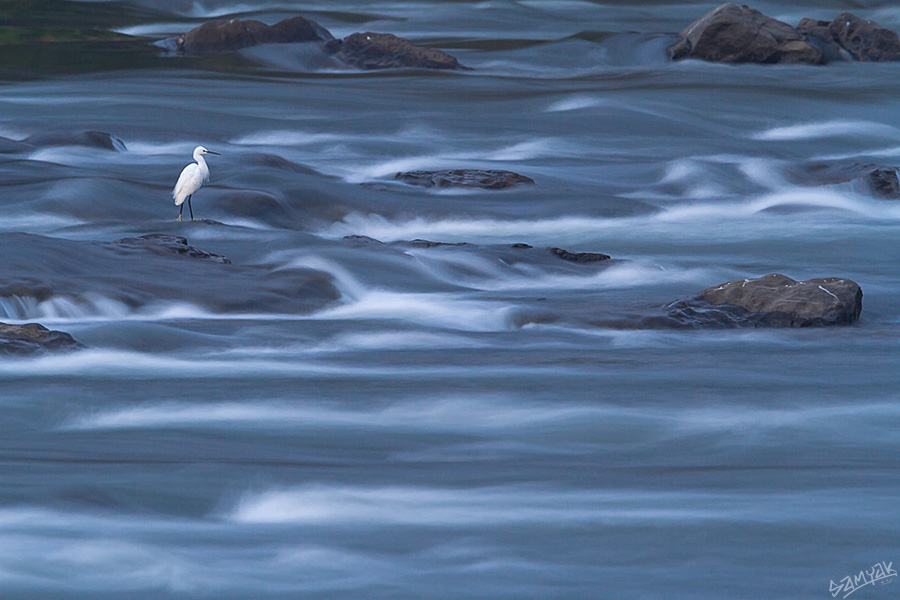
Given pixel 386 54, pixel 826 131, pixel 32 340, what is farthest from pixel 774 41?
pixel 32 340

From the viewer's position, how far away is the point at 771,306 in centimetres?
705

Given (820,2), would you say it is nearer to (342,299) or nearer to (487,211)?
(487,211)

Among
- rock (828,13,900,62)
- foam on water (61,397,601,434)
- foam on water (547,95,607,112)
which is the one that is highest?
rock (828,13,900,62)

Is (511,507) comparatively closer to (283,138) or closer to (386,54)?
(283,138)

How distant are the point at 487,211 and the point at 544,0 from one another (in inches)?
699

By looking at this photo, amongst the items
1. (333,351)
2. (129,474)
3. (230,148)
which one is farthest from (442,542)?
(230,148)

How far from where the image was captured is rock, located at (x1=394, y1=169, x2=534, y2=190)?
37.8 feet

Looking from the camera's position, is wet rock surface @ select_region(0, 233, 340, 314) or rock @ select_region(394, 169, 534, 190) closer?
wet rock surface @ select_region(0, 233, 340, 314)

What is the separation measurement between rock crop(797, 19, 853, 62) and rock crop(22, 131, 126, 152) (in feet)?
35.9

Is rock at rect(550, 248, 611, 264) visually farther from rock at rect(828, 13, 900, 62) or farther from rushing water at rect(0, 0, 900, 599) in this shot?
rock at rect(828, 13, 900, 62)

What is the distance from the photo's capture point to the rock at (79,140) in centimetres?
1270

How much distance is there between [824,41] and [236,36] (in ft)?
28.7

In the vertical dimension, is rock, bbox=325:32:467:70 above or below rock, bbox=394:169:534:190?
above

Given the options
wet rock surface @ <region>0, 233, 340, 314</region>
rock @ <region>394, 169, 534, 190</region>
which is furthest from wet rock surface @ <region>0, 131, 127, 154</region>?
wet rock surface @ <region>0, 233, 340, 314</region>
